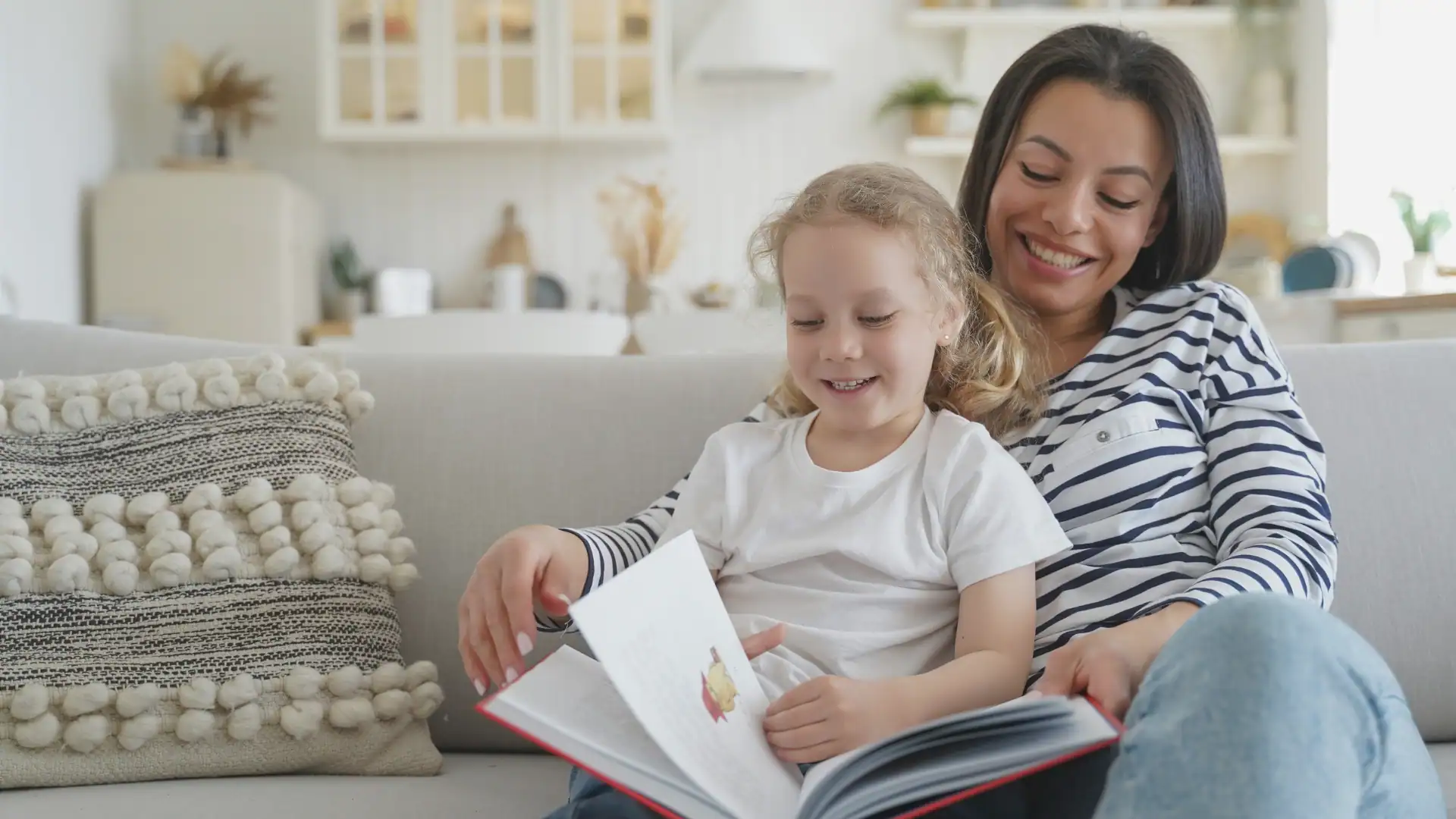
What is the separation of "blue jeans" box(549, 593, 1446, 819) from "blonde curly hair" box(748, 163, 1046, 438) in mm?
450

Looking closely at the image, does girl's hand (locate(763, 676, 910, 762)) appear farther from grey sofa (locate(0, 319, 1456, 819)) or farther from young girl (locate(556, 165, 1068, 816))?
grey sofa (locate(0, 319, 1456, 819))

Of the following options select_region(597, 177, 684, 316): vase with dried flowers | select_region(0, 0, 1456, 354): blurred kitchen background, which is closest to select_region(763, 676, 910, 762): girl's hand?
select_region(597, 177, 684, 316): vase with dried flowers

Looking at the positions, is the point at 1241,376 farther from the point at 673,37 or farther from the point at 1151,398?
the point at 673,37

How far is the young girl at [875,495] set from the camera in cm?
102

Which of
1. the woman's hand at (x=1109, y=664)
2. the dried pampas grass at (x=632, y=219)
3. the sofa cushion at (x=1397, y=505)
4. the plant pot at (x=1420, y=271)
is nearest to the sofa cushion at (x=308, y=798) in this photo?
the woman's hand at (x=1109, y=664)

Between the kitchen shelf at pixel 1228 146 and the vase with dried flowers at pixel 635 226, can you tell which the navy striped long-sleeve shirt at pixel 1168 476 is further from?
the kitchen shelf at pixel 1228 146

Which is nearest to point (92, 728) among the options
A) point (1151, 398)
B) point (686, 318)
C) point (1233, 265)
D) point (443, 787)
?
point (443, 787)

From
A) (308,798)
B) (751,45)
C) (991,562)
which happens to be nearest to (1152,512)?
(991,562)

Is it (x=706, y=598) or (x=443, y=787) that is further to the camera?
(x=443, y=787)

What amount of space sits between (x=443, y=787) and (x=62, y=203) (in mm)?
3582

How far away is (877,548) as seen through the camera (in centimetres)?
104

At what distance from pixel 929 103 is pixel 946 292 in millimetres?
3665

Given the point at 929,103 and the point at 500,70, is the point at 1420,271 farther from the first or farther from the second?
the point at 500,70

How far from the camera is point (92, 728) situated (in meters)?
1.15
